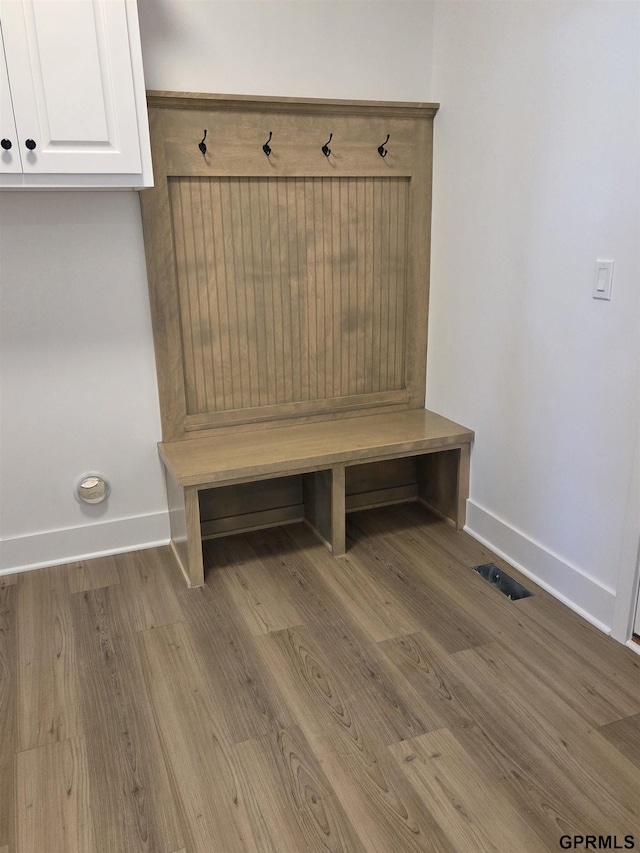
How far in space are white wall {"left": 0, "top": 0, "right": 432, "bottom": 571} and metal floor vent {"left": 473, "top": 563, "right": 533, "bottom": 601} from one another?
133 cm

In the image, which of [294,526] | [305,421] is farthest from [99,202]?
[294,526]

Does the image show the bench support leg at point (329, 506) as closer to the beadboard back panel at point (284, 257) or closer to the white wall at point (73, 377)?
the beadboard back panel at point (284, 257)

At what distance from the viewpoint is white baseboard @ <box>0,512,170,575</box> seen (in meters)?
2.59

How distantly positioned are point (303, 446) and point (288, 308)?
59cm

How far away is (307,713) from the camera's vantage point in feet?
6.00

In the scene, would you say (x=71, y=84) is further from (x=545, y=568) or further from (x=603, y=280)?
(x=545, y=568)

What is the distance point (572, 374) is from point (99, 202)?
1757 mm

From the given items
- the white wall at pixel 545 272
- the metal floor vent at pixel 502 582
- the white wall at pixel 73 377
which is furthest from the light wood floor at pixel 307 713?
the white wall at pixel 545 272

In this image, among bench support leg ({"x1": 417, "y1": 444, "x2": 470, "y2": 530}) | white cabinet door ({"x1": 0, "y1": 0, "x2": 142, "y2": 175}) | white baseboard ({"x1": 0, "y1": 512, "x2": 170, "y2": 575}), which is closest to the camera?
white cabinet door ({"x1": 0, "y1": 0, "x2": 142, "y2": 175})

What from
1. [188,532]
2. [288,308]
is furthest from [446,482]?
[188,532]

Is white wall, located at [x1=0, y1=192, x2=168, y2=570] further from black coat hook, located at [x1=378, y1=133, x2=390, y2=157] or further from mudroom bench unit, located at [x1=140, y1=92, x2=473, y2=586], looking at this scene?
black coat hook, located at [x1=378, y1=133, x2=390, y2=157]

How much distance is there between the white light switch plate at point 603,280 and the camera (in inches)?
78.4

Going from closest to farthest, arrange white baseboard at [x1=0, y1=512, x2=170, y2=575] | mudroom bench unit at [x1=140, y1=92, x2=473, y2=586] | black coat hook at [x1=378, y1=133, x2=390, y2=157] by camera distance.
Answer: mudroom bench unit at [x1=140, y1=92, x2=473, y2=586] < white baseboard at [x1=0, y1=512, x2=170, y2=575] < black coat hook at [x1=378, y1=133, x2=390, y2=157]

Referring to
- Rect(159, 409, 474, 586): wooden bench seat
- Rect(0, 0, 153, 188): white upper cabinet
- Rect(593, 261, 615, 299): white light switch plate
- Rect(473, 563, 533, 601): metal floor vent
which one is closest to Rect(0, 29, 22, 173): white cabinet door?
Rect(0, 0, 153, 188): white upper cabinet
